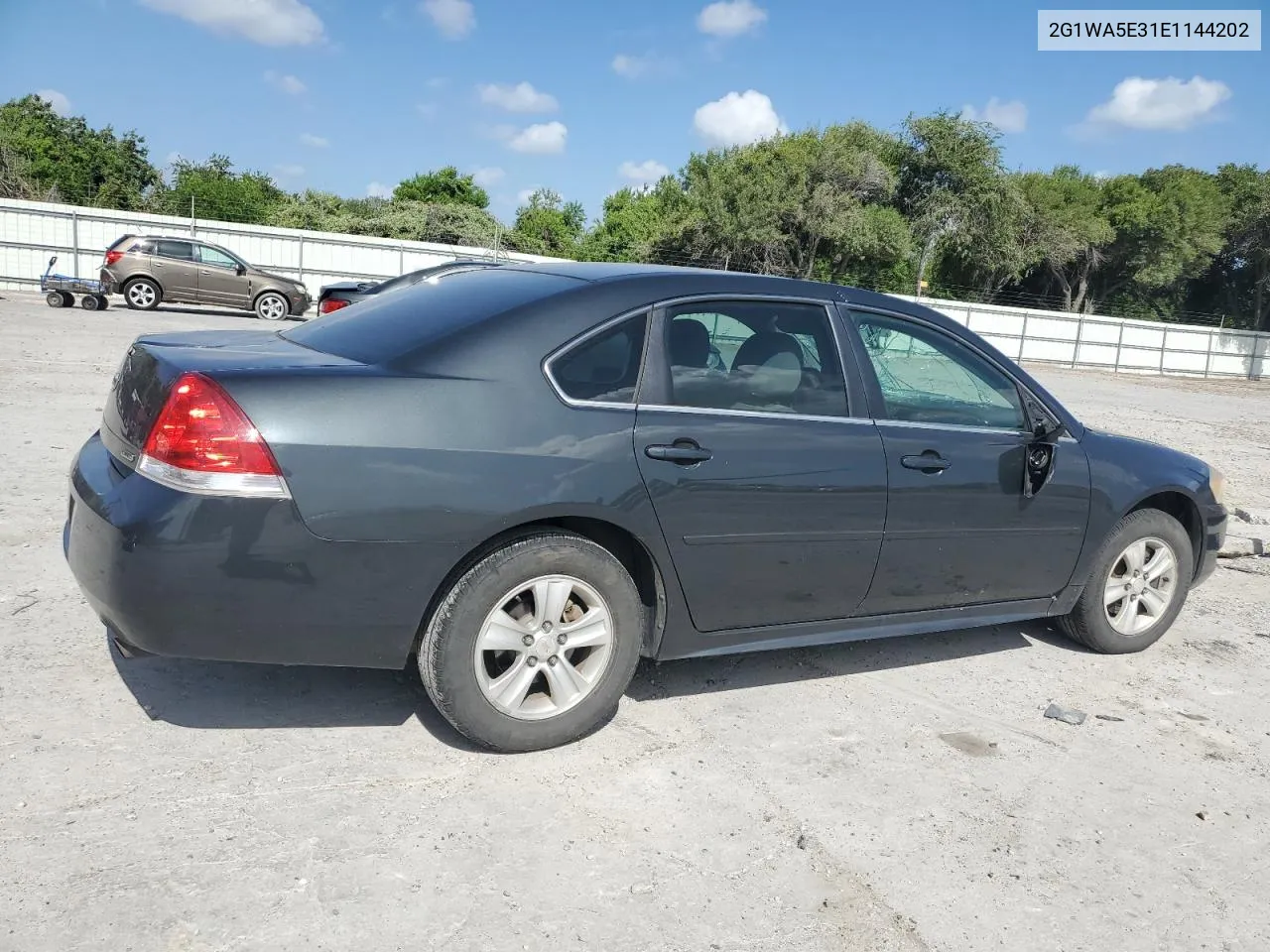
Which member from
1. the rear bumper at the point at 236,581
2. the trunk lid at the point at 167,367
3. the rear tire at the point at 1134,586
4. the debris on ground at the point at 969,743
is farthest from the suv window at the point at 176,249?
the debris on ground at the point at 969,743

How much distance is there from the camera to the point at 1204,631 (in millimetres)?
5469

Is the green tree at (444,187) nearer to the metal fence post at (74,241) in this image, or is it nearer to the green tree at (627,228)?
the green tree at (627,228)

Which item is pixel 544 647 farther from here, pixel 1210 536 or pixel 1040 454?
pixel 1210 536

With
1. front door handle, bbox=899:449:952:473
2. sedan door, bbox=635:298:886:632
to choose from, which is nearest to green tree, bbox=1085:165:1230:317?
front door handle, bbox=899:449:952:473

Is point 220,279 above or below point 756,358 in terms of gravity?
above

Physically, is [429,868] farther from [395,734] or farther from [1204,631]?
[1204,631]

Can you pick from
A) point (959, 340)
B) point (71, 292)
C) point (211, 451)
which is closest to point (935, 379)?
point (959, 340)

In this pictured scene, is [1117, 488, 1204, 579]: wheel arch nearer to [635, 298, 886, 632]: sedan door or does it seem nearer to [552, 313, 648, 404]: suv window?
[635, 298, 886, 632]: sedan door

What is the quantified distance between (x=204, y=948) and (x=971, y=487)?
10.2ft

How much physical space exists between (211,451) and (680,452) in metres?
1.45

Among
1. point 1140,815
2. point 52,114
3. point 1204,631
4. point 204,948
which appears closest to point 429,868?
point 204,948

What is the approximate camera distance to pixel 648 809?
3156 millimetres

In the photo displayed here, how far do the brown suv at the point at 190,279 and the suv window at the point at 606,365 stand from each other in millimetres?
20330

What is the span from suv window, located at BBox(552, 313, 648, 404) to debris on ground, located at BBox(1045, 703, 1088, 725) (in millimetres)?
2198
